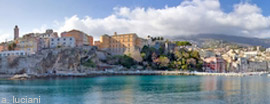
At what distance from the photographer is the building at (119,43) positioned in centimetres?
8631

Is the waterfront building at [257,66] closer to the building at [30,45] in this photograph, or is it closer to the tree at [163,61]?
the tree at [163,61]

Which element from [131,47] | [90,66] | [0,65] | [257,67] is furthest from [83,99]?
[257,67]

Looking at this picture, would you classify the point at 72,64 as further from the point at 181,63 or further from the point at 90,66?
the point at 181,63

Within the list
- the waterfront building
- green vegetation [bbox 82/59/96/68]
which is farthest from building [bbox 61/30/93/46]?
the waterfront building

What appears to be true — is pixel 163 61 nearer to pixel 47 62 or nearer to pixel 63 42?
pixel 63 42

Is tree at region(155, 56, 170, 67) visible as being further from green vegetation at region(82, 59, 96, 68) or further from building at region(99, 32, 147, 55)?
green vegetation at region(82, 59, 96, 68)

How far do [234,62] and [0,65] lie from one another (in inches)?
3280

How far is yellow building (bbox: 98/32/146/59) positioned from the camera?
86.3 metres

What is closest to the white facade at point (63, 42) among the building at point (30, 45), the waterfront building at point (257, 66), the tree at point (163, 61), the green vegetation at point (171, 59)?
the building at point (30, 45)

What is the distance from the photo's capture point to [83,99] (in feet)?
80.5

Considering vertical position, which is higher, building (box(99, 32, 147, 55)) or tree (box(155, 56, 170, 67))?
building (box(99, 32, 147, 55))

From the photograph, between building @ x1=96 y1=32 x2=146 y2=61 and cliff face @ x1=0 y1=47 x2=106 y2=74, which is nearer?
cliff face @ x1=0 y1=47 x2=106 y2=74

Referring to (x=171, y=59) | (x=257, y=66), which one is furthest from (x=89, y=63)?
(x=257, y=66)

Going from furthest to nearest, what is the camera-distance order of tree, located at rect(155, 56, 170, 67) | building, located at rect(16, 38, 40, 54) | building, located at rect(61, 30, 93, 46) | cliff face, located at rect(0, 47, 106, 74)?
tree, located at rect(155, 56, 170, 67) < building, located at rect(61, 30, 93, 46) < building, located at rect(16, 38, 40, 54) < cliff face, located at rect(0, 47, 106, 74)
